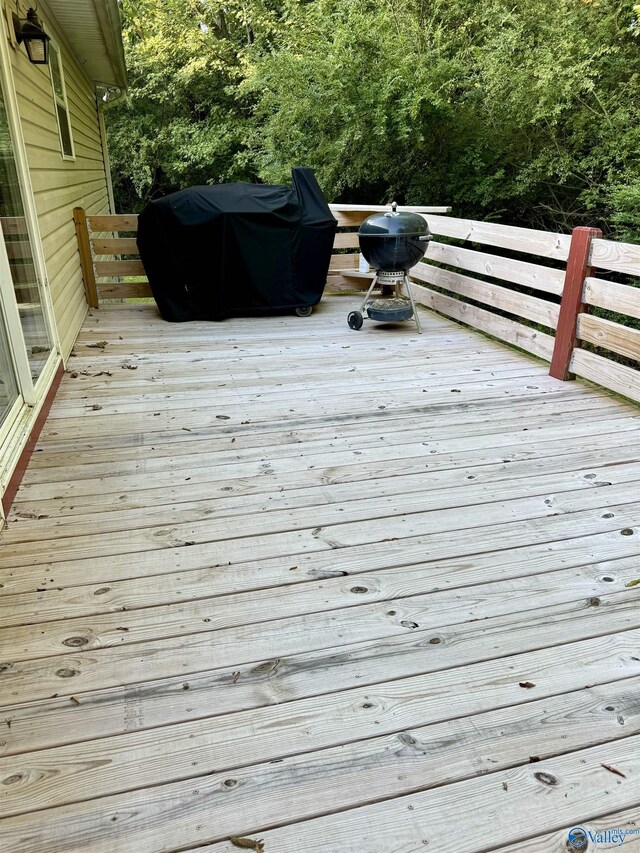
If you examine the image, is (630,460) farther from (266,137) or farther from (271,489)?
(266,137)

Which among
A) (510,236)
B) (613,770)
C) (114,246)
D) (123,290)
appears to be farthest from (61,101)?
(613,770)

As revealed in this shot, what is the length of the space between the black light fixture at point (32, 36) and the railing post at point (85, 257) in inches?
61.6

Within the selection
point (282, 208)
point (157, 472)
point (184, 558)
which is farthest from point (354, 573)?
point (282, 208)

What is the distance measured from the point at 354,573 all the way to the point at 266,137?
10.8 metres

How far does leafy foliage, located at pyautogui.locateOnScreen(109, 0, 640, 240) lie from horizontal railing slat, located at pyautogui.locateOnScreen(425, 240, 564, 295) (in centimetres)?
235

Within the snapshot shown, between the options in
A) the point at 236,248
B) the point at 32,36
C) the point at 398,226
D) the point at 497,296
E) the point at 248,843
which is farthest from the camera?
the point at 236,248

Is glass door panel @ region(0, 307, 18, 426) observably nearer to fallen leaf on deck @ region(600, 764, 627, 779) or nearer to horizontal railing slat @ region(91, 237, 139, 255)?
fallen leaf on deck @ region(600, 764, 627, 779)

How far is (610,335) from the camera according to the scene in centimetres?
372

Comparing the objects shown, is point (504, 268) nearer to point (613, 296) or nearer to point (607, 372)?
point (613, 296)

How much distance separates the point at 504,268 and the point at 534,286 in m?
0.39

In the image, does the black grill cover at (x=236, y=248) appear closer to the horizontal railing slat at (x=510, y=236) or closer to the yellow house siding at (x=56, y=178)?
the yellow house siding at (x=56, y=178)

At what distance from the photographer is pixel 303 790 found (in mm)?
1399

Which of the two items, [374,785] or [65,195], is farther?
[65,195]

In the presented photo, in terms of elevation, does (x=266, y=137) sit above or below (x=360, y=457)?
above
